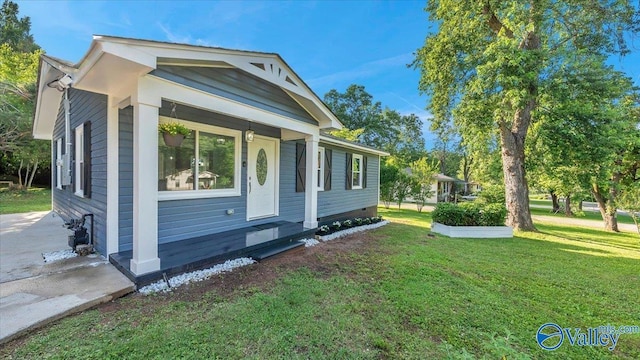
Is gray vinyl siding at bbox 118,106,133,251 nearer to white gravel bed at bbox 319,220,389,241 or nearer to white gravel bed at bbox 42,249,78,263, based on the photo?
white gravel bed at bbox 42,249,78,263

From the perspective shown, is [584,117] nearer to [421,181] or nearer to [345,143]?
[345,143]

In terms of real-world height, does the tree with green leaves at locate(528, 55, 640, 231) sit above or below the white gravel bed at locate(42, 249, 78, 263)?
above

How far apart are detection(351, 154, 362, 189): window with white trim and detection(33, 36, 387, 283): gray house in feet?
10.1

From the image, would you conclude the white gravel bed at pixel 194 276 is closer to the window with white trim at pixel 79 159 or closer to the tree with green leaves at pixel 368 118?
the window with white trim at pixel 79 159

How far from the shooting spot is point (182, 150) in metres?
4.41

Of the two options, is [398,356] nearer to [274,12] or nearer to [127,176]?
[127,176]

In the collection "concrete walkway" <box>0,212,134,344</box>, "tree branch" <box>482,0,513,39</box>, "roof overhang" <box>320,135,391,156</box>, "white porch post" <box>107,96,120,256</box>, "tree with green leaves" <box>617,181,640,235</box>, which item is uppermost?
"tree branch" <box>482,0,513,39</box>

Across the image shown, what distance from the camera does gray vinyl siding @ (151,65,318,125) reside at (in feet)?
11.6

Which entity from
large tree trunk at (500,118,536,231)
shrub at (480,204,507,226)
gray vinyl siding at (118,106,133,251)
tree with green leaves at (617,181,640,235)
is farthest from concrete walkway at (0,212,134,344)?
tree with green leaves at (617,181,640,235)

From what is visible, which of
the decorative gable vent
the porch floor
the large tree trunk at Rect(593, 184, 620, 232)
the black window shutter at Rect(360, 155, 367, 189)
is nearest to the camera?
the porch floor

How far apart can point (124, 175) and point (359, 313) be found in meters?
3.68

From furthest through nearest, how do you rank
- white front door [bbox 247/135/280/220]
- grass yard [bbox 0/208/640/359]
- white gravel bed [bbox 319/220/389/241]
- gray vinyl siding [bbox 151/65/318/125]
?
white gravel bed [bbox 319/220/389/241]
white front door [bbox 247/135/280/220]
gray vinyl siding [bbox 151/65/318/125]
grass yard [bbox 0/208/640/359]

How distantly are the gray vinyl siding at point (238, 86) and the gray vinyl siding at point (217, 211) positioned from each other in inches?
41.1

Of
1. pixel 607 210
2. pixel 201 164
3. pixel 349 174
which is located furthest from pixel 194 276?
pixel 607 210
